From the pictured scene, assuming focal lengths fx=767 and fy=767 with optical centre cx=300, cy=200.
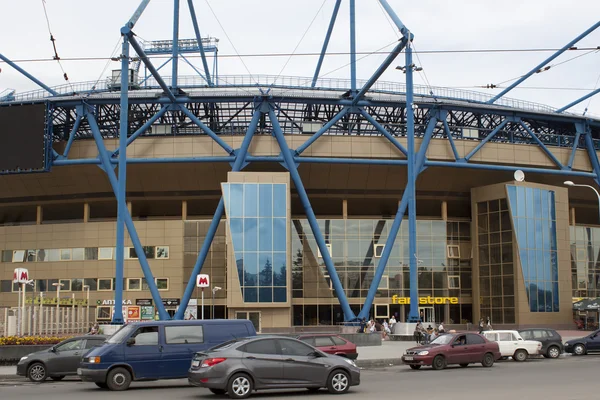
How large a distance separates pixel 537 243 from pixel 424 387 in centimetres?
4273

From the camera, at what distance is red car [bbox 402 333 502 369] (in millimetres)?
27422

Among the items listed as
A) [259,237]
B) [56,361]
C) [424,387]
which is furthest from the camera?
[259,237]

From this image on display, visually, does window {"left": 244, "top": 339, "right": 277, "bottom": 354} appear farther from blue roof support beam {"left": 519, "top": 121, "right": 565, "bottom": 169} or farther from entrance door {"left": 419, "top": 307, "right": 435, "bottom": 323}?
entrance door {"left": 419, "top": 307, "right": 435, "bottom": 323}

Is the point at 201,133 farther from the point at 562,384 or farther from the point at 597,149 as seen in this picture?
the point at 562,384

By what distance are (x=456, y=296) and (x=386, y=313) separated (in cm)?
622

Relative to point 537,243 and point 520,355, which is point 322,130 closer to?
point 537,243

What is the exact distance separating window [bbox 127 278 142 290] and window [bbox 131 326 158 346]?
41147 mm

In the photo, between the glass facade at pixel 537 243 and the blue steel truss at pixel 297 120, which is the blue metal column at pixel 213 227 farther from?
the glass facade at pixel 537 243

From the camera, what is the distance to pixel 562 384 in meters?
20.6

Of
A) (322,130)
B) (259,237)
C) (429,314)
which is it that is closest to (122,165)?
(259,237)

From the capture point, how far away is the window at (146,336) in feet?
Result: 68.0

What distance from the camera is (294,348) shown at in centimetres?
1864

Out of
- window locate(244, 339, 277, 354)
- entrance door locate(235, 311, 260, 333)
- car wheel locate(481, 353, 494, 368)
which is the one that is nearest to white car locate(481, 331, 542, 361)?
car wheel locate(481, 353, 494, 368)

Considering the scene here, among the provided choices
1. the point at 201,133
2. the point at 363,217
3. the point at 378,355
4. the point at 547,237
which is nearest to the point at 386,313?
the point at 363,217
